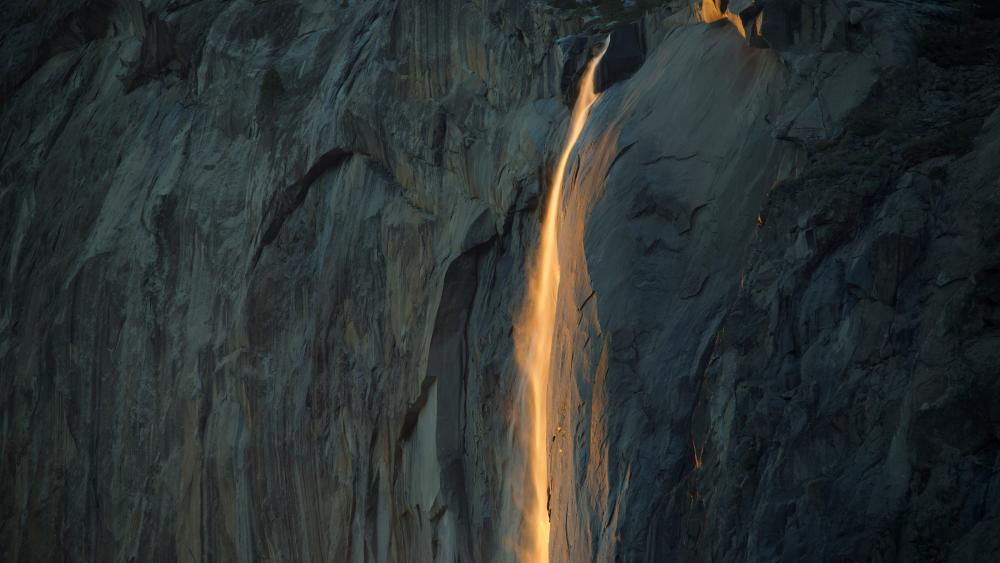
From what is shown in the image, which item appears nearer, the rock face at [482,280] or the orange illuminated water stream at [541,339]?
the rock face at [482,280]

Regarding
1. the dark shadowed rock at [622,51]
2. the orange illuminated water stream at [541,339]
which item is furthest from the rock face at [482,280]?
the orange illuminated water stream at [541,339]

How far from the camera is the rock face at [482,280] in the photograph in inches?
434

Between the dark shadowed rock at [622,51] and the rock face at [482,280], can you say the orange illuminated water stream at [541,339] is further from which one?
the rock face at [482,280]

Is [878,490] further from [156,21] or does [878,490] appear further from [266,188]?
[156,21]

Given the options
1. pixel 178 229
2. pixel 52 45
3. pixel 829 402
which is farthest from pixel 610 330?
pixel 52 45

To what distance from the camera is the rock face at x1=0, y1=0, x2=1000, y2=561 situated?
11.0 meters

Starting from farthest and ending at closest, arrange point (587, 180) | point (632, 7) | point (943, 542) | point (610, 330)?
point (632, 7)
point (587, 180)
point (610, 330)
point (943, 542)

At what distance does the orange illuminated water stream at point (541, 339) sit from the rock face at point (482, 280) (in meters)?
0.42

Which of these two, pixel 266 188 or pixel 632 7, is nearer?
pixel 632 7

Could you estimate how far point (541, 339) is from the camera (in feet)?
60.2

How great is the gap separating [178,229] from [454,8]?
8.69 m

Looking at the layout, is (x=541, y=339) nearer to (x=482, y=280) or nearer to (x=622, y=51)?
(x=482, y=280)

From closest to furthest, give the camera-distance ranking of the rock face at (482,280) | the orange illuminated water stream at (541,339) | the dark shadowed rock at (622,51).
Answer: the rock face at (482,280) → the dark shadowed rock at (622,51) → the orange illuminated water stream at (541,339)

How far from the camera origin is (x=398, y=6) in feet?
77.2
